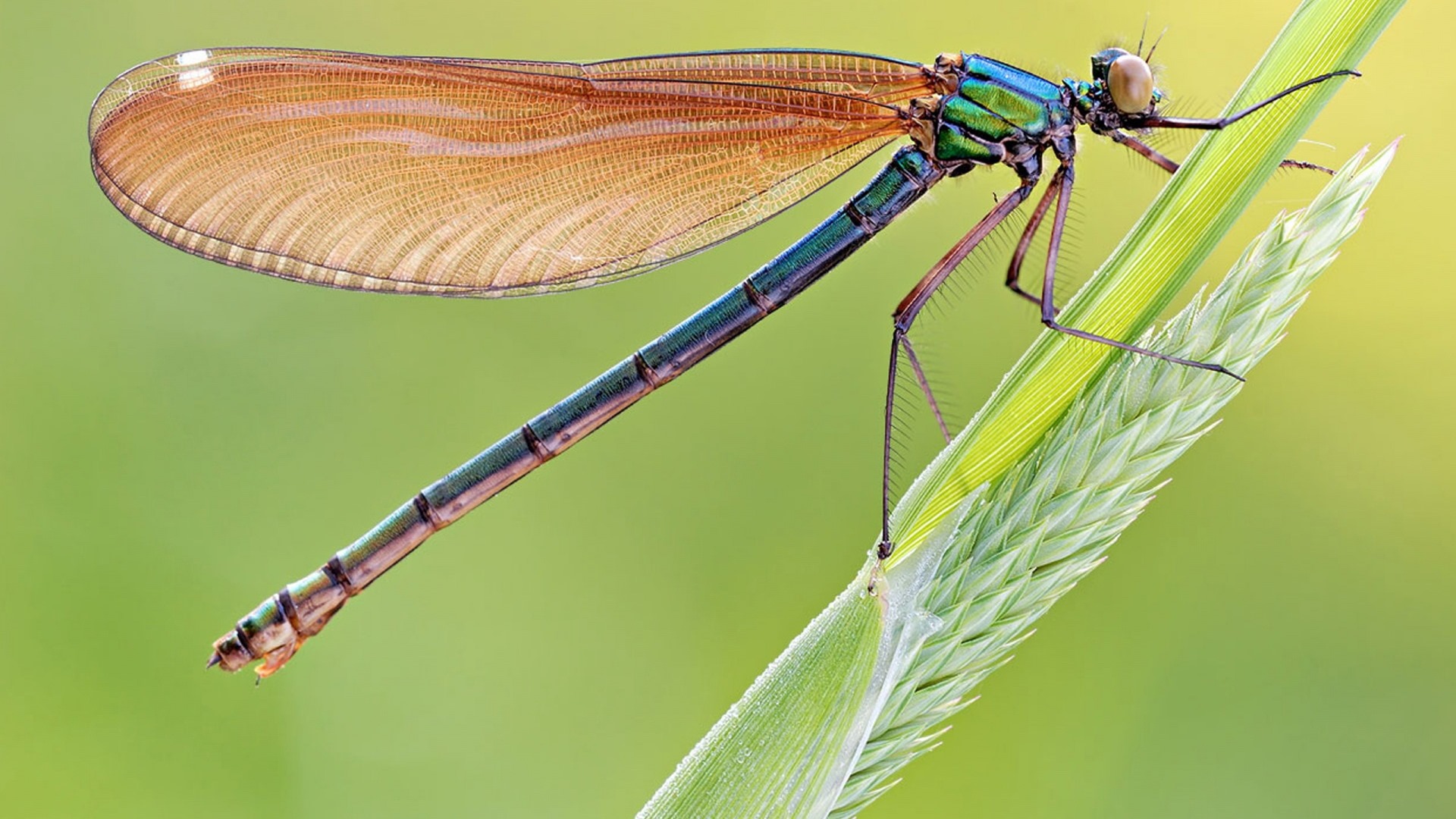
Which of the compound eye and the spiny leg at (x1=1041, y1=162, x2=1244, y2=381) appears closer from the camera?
the spiny leg at (x1=1041, y1=162, x2=1244, y2=381)

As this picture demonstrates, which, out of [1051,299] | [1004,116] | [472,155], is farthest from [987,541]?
[472,155]

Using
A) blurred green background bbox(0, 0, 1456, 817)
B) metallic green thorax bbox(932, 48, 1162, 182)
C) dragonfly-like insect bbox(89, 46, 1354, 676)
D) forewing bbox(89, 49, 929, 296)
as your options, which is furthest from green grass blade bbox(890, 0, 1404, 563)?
blurred green background bbox(0, 0, 1456, 817)

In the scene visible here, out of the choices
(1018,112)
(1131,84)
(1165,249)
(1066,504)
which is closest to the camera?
(1066,504)

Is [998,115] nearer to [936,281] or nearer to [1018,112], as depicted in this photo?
[1018,112]

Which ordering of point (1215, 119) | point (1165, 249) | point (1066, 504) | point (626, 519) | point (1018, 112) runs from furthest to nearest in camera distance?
point (626, 519) < point (1018, 112) < point (1215, 119) < point (1165, 249) < point (1066, 504)

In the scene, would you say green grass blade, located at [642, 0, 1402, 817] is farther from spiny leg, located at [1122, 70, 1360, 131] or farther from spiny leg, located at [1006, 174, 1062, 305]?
spiny leg, located at [1006, 174, 1062, 305]

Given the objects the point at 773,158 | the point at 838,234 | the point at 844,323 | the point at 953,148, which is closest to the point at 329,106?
the point at 773,158
